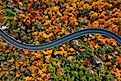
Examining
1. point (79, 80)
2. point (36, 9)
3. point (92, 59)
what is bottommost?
point (79, 80)

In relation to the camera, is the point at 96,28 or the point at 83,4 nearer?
the point at 96,28

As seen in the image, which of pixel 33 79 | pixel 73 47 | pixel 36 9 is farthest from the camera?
pixel 36 9

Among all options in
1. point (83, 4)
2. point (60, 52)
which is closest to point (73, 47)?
point (60, 52)

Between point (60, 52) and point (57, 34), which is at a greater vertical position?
point (57, 34)

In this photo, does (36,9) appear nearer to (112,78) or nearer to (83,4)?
(83,4)

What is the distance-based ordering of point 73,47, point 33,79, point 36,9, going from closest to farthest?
point 33,79
point 73,47
point 36,9

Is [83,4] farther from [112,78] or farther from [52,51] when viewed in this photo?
[112,78]

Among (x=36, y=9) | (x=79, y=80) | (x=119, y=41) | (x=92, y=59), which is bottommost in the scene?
(x=79, y=80)

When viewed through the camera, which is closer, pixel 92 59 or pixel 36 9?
pixel 92 59

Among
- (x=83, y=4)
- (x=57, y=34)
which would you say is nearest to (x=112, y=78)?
(x=57, y=34)
